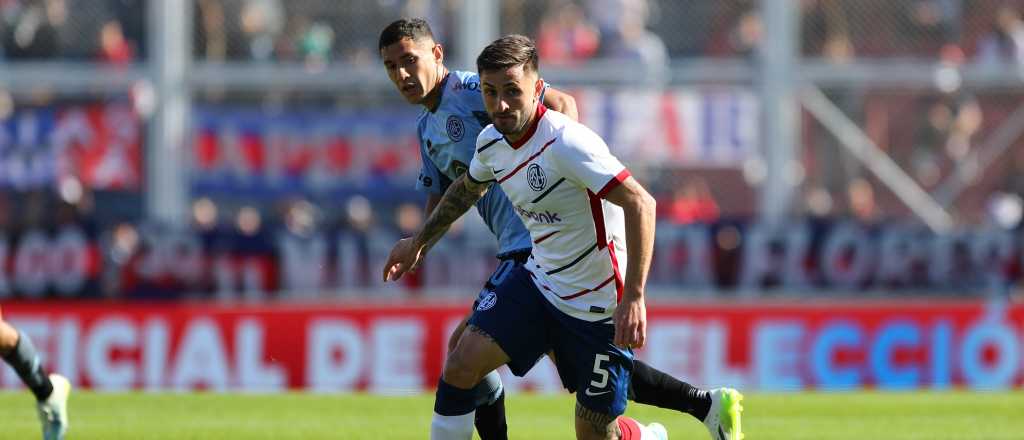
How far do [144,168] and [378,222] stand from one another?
2.74 meters

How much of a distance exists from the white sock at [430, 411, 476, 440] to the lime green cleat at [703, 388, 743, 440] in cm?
141

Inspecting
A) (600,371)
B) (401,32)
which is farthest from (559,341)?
(401,32)

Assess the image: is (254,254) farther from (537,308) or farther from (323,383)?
(537,308)

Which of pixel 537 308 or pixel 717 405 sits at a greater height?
pixel 537 308

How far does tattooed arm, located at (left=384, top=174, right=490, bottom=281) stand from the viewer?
6922 millimetres

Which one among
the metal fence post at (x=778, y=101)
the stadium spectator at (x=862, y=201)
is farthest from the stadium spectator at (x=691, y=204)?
the stadium spectator at (x=862, y=201)

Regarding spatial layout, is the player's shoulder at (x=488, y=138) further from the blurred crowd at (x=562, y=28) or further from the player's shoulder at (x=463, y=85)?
the blurred crowd at (x=562, y=28)

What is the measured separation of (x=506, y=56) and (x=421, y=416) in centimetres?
520

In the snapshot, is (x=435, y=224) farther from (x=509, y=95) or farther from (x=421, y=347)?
(x=421, y=347)

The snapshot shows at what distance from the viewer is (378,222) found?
17.6 m

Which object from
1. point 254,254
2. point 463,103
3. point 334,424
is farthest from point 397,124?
point 463,103

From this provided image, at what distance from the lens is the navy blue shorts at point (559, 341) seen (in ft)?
21.8

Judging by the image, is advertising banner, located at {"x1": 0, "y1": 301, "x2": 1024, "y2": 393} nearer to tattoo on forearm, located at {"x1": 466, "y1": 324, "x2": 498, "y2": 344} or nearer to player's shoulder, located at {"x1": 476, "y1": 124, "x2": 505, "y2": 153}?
tattoo on forearm, located at {"x1": 466, "y1": 324, "x2": 498, "y2": 344}

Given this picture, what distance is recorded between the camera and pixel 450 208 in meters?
6.97
